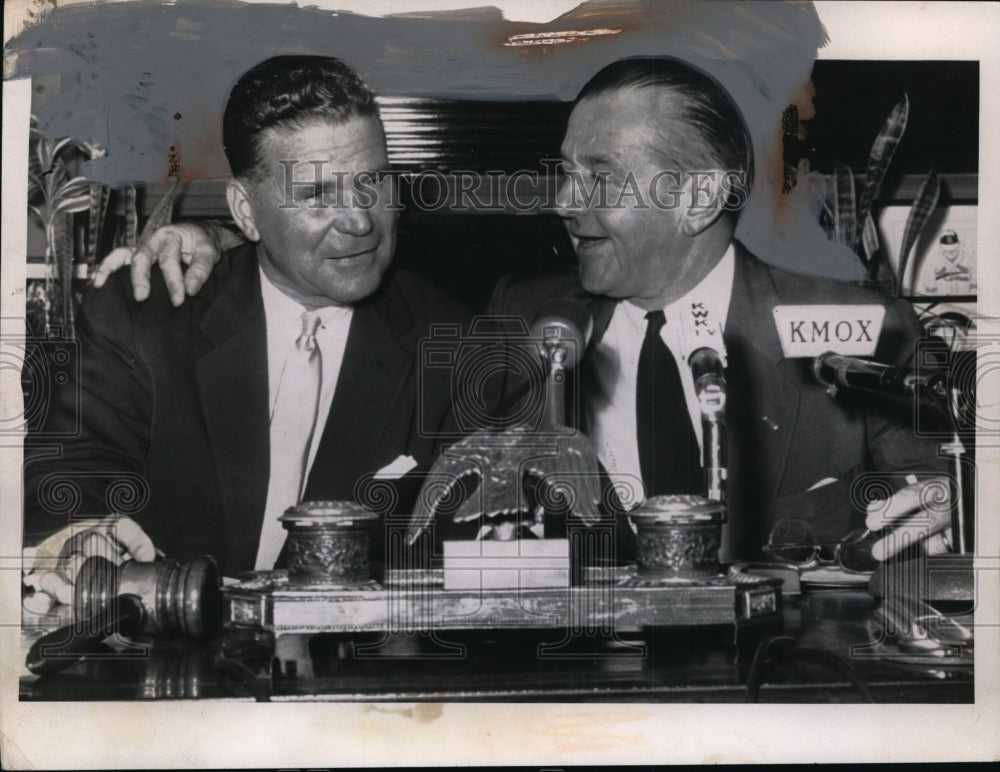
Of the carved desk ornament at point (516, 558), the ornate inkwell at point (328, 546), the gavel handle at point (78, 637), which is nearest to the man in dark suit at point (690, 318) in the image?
the carved desk ornament at point (516, 558)

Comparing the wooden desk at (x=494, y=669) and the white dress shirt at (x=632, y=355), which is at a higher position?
the white dress shirt at (x=632, y=355)

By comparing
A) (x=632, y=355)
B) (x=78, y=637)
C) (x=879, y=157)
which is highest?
(x=879, y=157)

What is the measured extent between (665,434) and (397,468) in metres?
0.85

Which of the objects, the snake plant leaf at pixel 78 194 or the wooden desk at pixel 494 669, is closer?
the wooden desk at pixel 494 669

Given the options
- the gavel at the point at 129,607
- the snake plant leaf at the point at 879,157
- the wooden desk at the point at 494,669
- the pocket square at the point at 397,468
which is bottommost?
the wooden desk at the point at 494,669

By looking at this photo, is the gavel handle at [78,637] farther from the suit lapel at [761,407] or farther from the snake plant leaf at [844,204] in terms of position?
the snake plant leaf at [844,204]

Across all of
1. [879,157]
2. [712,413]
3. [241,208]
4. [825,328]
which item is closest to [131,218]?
[241,208]

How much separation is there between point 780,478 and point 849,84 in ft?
4.16

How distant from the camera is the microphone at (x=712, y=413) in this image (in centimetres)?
405

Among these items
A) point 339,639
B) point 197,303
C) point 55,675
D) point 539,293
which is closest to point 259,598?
point 339,639

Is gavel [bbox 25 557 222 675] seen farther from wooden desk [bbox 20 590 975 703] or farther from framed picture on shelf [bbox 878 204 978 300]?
framed picture on shelf [bbox 878 204 978 300]

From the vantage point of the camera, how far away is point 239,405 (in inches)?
159

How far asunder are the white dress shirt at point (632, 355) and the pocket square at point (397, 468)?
1.89 ft

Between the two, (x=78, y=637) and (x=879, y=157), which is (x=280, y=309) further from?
(x=879, y=157)
